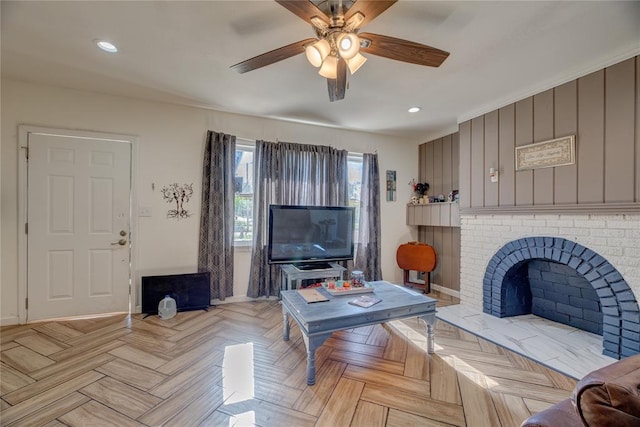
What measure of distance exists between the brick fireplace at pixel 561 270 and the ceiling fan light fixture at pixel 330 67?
2.47m

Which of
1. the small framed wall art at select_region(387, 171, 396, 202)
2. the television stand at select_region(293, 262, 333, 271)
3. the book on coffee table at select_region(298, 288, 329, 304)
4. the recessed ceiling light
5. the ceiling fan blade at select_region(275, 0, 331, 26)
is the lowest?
the book on coffee table at select_region(298, 288, 329, 304)

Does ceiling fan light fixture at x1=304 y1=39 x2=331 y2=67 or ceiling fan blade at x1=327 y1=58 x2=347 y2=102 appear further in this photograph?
ceiling fan blade at x1=327 y1=58 x2=347 y2=102

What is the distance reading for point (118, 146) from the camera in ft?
10.2

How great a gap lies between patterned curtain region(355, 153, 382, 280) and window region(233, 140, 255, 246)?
1659mm

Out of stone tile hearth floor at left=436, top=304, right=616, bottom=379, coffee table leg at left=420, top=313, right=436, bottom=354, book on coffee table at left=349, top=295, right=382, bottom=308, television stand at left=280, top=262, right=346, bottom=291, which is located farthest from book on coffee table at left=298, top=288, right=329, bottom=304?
stone tile hearth floor at left=436, top=304, right=616, bottom=379

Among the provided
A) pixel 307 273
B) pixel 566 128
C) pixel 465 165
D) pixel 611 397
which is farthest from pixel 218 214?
pixel 566 128

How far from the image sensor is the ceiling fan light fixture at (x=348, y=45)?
5.16 ft

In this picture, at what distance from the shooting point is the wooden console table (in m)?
1.89

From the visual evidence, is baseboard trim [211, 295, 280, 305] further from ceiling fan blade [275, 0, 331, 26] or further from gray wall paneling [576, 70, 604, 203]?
gray wall paneling [576, 70, 604, 203]

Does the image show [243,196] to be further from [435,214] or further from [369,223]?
[435,214]

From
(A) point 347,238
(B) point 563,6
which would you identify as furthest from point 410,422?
(B) point 563,6

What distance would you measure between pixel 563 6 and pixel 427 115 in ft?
6.10

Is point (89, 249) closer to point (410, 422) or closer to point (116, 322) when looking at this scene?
point (116, 322)

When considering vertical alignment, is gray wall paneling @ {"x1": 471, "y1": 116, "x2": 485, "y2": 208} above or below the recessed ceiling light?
below
